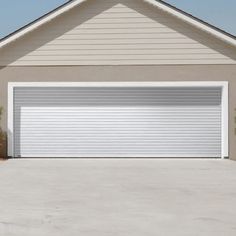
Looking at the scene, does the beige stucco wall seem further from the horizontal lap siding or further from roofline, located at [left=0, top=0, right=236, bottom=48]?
roofline, located at [left=0, top=0, right=236, bottom=48]

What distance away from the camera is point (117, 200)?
27.8 ft

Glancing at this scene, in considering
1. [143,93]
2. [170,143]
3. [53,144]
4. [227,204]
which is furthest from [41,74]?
[227,204]

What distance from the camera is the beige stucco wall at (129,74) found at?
16500mm

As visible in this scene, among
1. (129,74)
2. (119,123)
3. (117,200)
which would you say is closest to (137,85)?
(129,74)

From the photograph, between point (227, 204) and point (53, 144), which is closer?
point (227, 204)

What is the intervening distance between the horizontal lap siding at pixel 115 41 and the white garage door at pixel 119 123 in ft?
3.28

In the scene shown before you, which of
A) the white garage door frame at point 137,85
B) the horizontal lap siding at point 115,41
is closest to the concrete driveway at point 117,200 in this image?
the white garage door frame at point 137,85

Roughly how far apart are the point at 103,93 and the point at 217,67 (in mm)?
3973

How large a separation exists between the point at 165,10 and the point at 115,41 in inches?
77.4

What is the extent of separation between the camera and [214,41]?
1653cm

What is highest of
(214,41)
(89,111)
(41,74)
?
(214,41)

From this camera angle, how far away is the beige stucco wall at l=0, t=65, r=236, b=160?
1650 cm

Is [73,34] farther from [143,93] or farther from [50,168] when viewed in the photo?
[50,168]

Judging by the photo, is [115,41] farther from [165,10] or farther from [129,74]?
[165,10]
